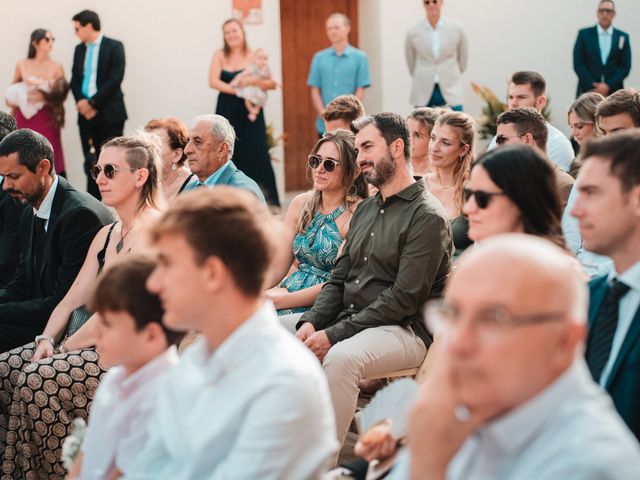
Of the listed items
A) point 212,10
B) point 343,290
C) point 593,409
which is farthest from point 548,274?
point 212,10

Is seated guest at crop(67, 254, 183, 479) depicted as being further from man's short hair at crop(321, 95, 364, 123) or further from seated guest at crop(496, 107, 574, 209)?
man's short hair at crop(321, 95, 364, 123)

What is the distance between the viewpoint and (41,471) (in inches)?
163

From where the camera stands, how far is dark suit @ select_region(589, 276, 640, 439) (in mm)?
2412

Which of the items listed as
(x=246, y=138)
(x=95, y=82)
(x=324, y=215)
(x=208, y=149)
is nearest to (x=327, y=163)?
(x=324, y=215)

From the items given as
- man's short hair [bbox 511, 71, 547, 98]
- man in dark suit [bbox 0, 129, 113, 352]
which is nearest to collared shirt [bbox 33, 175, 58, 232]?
man in dark suit [bbox 0, 129, 113, 352]

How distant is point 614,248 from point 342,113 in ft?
13.8

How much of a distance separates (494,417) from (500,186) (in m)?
1.35

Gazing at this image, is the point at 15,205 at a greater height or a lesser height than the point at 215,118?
lesser

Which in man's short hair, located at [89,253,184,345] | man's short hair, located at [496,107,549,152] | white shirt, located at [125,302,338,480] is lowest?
white shirt, located at [125,302,338,480]

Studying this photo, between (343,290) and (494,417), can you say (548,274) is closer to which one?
(494,417)

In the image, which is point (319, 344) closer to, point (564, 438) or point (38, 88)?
point (564, 438)

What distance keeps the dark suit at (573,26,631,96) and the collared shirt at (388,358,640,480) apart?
419 inches

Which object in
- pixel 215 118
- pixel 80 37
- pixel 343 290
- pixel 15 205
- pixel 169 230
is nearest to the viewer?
pixel 169 230

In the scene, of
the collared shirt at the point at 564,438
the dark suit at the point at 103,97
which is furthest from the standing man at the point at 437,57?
the collared shirt at the point at 564,438
